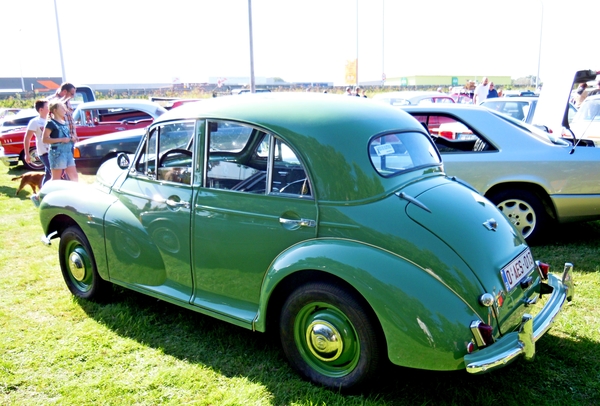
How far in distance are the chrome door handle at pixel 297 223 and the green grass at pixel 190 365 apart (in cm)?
97

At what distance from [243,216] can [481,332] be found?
161cm

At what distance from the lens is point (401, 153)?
11.4 ft

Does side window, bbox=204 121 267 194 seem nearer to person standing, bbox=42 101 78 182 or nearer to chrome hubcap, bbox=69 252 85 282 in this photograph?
chrome hubcap, bbox=69 252 85 282

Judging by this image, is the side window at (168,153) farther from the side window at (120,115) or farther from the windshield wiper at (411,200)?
the side window at (120,115)

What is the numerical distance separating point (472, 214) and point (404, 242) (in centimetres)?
62

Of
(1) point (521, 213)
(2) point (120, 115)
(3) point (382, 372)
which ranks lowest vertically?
(3) point (382, 372)

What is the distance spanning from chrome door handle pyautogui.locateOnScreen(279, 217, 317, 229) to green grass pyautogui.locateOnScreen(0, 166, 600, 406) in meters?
0.97

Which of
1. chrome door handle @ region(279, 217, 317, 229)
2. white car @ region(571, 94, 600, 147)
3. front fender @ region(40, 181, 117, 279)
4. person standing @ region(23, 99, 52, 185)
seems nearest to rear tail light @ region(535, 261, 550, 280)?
chrome door handle @ region(279, 217, 317, 229)

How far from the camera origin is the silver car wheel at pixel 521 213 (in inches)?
219

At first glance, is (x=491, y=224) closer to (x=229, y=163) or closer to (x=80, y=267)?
(x=229, y=163)

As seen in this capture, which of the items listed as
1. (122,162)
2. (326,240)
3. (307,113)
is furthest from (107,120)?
(326,240)

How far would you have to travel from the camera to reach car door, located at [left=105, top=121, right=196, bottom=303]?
11.8 feet

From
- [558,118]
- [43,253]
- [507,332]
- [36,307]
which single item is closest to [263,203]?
[507,332]

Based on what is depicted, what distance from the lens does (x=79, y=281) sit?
4543mm
